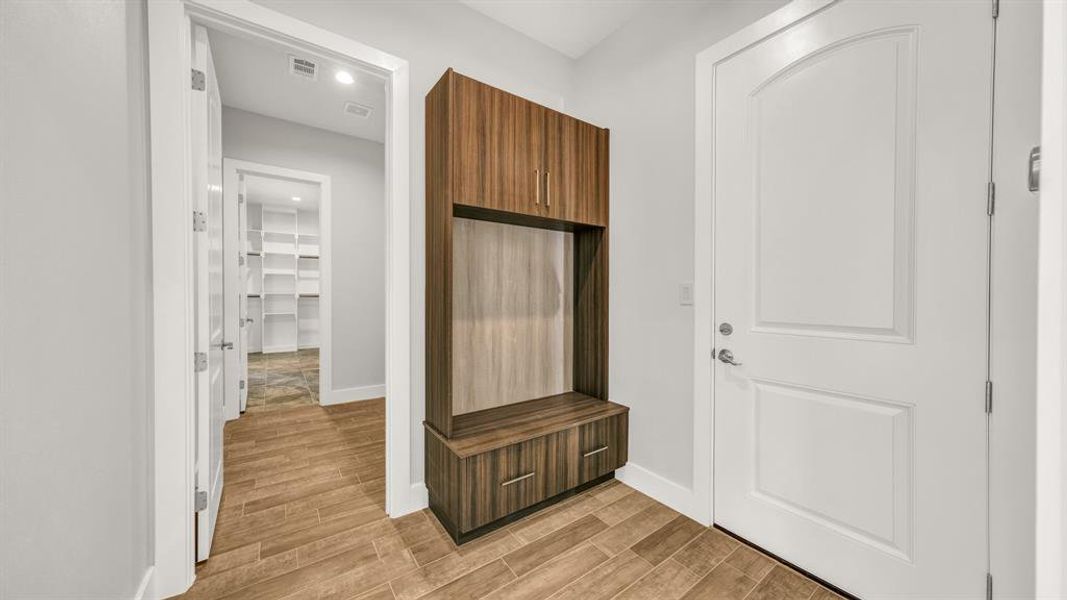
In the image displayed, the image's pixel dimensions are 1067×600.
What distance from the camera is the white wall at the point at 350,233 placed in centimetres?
371

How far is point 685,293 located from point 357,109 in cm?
325

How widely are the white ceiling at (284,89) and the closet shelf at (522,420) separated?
2242 millimetres

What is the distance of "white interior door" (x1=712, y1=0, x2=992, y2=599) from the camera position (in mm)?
1194

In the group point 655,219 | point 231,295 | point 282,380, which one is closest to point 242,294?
point 231,295

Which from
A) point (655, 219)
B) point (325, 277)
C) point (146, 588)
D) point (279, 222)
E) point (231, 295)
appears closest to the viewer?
point (146, 588)

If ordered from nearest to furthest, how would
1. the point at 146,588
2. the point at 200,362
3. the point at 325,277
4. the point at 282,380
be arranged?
the point at 146,588
the point at 200,362
the point at 325,277
the point at 282,380

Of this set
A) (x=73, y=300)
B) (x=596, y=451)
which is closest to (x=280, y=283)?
(x=73, y=300)

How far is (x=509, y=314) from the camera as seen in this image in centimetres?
231

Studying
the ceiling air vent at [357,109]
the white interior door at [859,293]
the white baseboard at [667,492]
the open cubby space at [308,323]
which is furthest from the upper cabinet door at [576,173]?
the open cubby space at [308,323]

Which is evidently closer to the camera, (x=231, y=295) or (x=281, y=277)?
(x=231, y=295)

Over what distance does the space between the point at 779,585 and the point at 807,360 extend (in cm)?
89

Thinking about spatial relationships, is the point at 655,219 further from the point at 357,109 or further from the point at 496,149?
the point at 357,109

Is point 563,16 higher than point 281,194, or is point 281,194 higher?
point 281,194

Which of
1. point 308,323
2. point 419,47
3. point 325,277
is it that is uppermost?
point 419,47
